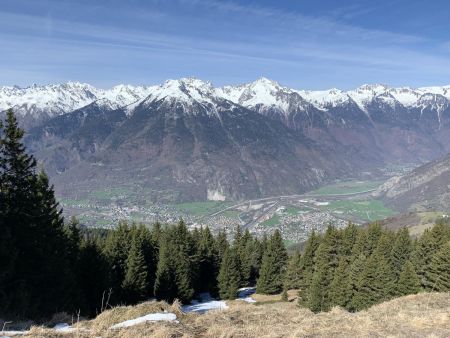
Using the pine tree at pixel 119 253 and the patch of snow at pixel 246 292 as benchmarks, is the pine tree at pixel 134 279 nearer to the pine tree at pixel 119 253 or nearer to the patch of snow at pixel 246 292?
the pine tree at pixel 119 253

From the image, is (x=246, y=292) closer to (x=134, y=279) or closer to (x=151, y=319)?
(x=134, y=279)

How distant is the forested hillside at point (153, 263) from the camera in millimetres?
35469

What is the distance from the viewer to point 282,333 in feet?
52.6

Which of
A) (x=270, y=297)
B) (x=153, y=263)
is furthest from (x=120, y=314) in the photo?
(x=270, y=297)

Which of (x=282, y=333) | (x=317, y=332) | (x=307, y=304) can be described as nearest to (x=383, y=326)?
(x=317, y=332)

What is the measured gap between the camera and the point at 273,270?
78438 millimetres

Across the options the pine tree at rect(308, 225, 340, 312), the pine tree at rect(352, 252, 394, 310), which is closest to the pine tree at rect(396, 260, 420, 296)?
the pine tree at rect(352, 252, 394, 310)

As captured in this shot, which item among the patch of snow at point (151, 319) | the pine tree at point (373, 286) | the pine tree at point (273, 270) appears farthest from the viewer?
the pine tree at point (273, 270)

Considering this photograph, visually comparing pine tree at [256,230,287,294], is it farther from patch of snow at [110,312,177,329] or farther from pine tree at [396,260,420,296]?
patch of snow at [110,312,177,329]

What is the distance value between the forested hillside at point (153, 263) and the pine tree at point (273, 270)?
188mm

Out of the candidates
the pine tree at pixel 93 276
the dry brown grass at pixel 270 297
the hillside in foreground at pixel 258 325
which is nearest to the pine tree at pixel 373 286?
the dry brown grass at pixel 270 297

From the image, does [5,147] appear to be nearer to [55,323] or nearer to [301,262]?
[55,323]

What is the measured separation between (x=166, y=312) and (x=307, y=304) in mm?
40859

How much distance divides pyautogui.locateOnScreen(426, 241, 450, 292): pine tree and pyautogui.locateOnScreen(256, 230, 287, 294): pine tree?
1235 inches
